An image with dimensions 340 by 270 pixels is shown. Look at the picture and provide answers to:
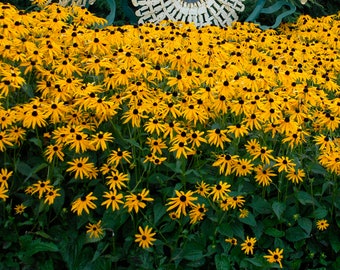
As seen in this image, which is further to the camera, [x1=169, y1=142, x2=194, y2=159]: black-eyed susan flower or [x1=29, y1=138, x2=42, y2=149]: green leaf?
[x1=29, y1=138, x2=42, y2=149]: green leaf

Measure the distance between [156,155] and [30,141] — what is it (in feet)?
1.93

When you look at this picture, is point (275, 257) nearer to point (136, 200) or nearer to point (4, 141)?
point (136, 200)

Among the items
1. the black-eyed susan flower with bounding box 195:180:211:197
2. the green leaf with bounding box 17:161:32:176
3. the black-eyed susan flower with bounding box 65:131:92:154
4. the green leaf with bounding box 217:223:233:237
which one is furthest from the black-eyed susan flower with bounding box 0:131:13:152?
the green leaf with bounding box 217:223:233:237

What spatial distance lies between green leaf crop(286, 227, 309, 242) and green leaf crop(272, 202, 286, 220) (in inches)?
4.4

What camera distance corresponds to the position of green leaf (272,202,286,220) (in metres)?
2.62

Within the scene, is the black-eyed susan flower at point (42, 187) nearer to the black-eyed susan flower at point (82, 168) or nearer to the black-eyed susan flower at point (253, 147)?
the black-eyed susan flower at point (82, 168)

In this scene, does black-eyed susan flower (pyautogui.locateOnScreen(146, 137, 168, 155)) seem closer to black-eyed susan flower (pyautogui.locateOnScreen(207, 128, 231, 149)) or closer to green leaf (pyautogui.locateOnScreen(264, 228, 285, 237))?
black-eyed susan flower (pyautogui.locateOnScreen(207, 128, 231, 149))

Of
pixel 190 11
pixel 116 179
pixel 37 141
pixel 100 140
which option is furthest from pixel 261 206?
pixel 190 11

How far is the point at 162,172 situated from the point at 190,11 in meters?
2.91

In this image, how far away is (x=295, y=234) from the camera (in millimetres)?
2688

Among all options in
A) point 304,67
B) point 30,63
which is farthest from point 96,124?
point 304,67

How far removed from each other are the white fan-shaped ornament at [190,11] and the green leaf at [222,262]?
3.24 metres

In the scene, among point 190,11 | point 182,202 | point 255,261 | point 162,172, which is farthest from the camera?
point 190,11

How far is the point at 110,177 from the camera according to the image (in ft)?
8.38
